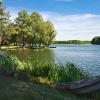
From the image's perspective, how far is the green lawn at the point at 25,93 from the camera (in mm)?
9716

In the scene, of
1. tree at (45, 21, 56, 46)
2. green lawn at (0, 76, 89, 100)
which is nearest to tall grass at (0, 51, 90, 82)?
green lawn at (0, 76, 89, 100)

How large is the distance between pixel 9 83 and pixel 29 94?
1.78 m

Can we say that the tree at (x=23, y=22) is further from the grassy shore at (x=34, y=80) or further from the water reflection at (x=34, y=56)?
the grassy shore at (x=34, y=80)

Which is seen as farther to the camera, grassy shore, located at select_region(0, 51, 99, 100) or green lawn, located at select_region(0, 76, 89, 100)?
grassy shore, located at select_region(0, 51, 99, 100)

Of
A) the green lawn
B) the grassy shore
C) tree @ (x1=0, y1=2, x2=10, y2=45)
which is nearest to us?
the green lawn

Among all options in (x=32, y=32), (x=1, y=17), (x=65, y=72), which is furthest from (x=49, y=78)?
(x=32, y=32)

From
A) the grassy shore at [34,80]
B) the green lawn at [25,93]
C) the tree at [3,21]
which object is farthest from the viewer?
the tree at [3,21]

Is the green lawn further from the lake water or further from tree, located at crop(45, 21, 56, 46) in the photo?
tree, located at crop(45, 21, 56, 46)

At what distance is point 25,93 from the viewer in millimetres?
10273

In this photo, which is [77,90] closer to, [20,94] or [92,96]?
[92,96]

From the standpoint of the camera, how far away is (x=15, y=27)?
106188 mm

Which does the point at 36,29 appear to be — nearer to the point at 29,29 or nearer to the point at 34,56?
the point at 29,29

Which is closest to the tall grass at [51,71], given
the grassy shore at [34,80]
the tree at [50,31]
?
the grassy shore at [34,80]

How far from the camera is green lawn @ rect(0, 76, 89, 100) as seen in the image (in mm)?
9716
